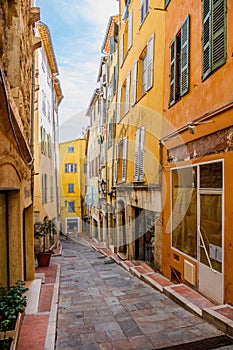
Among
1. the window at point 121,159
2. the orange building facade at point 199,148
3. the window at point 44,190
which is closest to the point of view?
the orange building facade at point 199,148

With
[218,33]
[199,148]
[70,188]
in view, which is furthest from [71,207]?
[218,33]

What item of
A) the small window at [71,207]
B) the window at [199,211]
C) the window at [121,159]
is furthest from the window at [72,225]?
the window at [199,211]

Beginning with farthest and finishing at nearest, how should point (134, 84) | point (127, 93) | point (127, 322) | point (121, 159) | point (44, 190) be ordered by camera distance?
point (44, 190) < point (121, 159) < point (127, 93) < point (134, 84) < point (127, 322)

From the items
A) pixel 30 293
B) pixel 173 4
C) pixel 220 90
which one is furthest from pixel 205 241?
pixel 173 4

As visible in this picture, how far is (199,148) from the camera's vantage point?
6445 mm

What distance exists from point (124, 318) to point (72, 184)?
33.0 m

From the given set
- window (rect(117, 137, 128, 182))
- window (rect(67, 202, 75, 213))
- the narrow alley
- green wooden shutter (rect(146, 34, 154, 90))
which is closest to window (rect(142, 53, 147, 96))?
green wooden shutter (rect(146, 34, 154, 90))

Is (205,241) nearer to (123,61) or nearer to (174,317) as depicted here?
(174,317)

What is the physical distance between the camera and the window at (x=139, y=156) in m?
11.4

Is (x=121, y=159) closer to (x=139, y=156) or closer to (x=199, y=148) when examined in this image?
(x=139, y=156)

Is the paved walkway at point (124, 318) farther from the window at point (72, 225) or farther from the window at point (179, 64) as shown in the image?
the window at point (72, 225)

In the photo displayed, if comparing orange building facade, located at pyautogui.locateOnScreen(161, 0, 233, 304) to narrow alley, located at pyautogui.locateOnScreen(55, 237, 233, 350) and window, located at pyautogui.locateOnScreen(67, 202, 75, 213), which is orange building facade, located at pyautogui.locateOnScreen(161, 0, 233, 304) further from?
window, located at pyautogui.locateOnScreen(67, 202, 75, 213)

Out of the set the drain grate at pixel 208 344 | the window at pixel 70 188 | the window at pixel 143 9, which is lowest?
the drain grate at pixel 208 344

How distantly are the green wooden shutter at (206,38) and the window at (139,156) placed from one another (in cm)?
527
